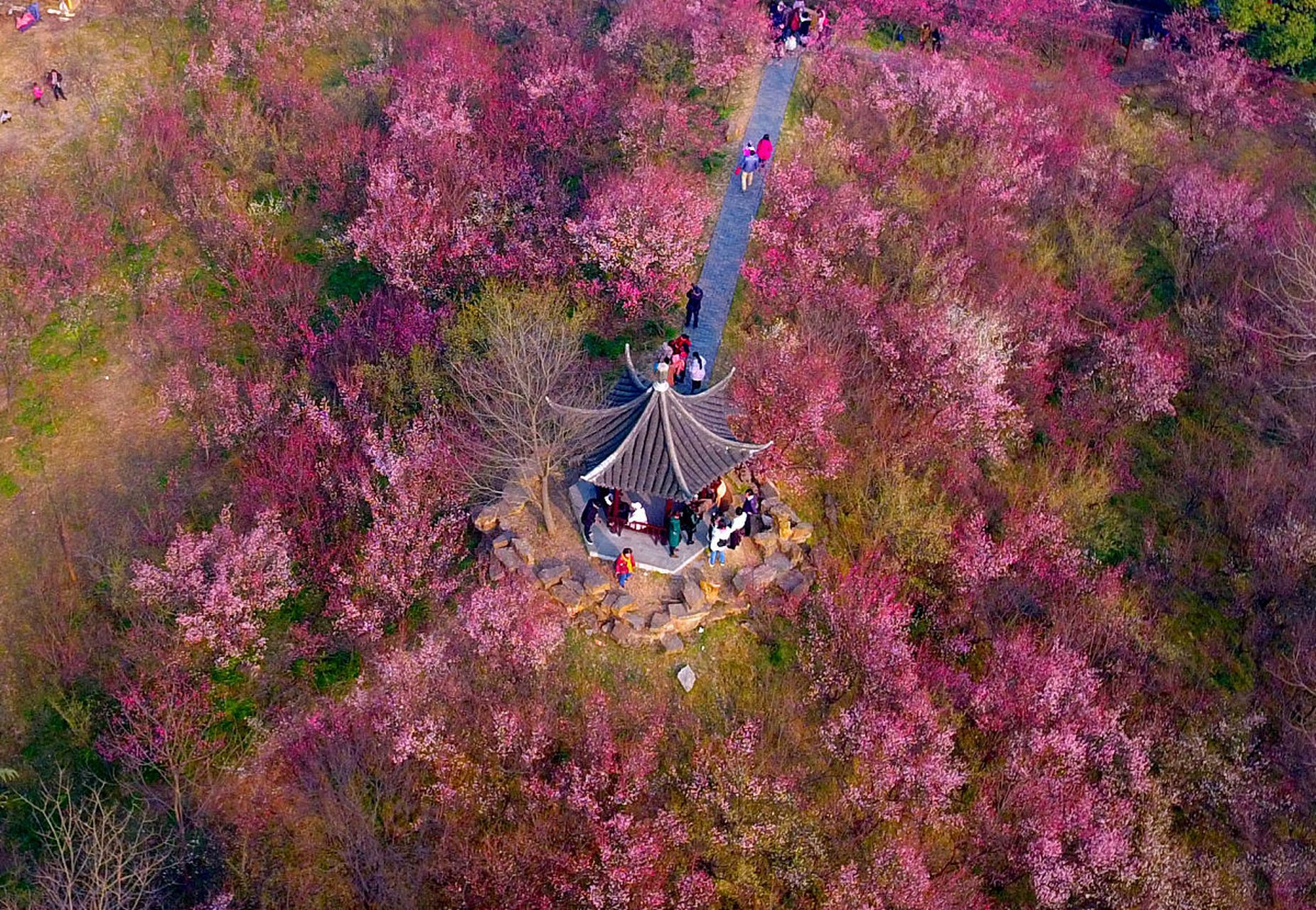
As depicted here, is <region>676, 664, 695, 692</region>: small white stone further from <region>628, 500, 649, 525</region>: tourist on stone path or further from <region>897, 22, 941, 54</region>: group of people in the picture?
<region>897, 22, 941, 54</region>: group of people

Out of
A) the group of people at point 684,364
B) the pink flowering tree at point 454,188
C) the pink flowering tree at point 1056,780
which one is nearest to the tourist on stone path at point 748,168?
the pink flowering tree at point 454,188

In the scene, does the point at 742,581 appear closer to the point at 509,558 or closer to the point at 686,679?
the point at 686,679

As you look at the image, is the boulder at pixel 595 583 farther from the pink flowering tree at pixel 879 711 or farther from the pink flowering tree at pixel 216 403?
the pink flowering tree at pixel 216 403

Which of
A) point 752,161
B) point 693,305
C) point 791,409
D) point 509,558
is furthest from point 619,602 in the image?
point 752,161

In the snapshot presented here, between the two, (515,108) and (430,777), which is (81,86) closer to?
(515,108)

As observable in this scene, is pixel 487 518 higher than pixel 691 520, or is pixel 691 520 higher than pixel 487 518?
pixel 691 520

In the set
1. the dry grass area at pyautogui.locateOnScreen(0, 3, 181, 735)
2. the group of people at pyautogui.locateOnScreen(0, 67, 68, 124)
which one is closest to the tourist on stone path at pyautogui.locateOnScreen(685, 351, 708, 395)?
the dry grass area at pyautogui.locateOnScreen(0, 3, 181, 735)

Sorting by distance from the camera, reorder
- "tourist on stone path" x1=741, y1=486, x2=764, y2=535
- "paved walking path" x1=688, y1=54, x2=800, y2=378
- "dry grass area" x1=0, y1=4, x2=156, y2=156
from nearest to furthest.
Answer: "tourist on stone path" x1=741, y1=486, x2=764, y2=535
"paved walking path" x1=688, y1=54, x2=800, y2=378
"dry grass area" x1=0, y1=4, x2=156, y2=156
